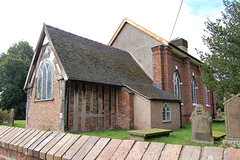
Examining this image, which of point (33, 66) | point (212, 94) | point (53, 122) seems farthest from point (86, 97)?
point (212, 94)

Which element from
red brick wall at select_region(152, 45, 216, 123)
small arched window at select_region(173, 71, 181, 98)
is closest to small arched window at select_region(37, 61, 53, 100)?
red brick wall at select_region(152, 45, 216, 123)

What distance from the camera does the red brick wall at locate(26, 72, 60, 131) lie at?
40.1 ft

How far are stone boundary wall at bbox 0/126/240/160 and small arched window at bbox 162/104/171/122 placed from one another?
451 inches

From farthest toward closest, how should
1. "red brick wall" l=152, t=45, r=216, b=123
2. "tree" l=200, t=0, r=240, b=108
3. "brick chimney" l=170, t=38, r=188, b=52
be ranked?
"brick chimney" l=170, t=38, r=188, b=52, "red brick wall" l=152, t=45, r=216, b=123, "tree" l=200, t=0, r=240, b=108

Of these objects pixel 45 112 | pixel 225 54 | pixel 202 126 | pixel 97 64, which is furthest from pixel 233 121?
pixel 45 112

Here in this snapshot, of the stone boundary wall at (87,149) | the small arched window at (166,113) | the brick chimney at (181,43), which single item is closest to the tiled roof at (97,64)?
the small arched window at (166,113)

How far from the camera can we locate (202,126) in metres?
8.05

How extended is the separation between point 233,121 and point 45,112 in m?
11.1

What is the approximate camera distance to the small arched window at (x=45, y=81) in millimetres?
13435

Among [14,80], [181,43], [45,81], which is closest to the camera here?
[45,81]

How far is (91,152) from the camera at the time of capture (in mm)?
2811

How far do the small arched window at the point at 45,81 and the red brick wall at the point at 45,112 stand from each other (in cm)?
50

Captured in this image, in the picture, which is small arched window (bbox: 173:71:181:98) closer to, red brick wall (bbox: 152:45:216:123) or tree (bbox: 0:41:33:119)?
red brick wall (bbox: 152:45:216:123)

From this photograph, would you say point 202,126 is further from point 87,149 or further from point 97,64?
point 97,64
